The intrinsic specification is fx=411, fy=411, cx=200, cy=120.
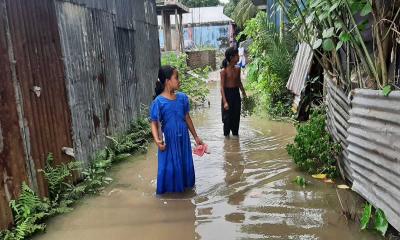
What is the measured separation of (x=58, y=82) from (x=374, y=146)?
3.59 m

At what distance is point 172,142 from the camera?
473 centimetres

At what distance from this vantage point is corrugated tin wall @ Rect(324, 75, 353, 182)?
474 centimetres

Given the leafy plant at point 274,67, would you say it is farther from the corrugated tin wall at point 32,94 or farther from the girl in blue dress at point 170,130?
the corrugated tin wall at point 32,94

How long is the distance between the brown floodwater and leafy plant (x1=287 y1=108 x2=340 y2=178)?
197 millimetres

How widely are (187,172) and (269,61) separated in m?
5.86

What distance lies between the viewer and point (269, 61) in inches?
397

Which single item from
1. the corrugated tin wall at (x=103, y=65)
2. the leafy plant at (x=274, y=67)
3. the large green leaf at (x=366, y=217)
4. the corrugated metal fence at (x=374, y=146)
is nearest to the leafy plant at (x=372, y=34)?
the corrugated metal fence at (x=374, y=146)

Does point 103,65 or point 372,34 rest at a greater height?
point 372,34

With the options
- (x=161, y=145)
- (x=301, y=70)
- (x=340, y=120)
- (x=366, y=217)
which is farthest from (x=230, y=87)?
(x=366, y=217)

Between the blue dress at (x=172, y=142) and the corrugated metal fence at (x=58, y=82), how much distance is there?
47.9 inches

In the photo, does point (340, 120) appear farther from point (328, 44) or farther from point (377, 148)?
point (377, 148)

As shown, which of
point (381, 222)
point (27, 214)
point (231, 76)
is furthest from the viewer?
point (231, 76)

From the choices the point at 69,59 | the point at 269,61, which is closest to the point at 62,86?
the point at 69,59

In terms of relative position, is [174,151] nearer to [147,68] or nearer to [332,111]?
[332,111]
